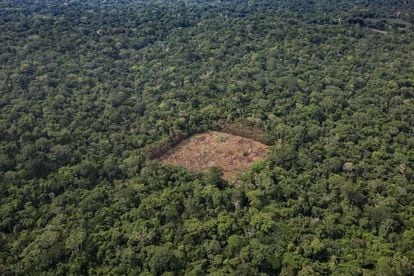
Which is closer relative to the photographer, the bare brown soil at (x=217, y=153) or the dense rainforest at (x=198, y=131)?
the dense rainforest at (x=198, y=131)

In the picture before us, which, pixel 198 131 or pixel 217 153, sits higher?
pixel 198 131

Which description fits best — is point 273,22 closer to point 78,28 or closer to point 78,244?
point 78,28

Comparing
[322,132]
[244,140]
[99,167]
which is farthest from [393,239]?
[99,167]

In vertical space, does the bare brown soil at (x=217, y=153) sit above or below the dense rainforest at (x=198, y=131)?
below

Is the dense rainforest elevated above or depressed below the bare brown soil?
above

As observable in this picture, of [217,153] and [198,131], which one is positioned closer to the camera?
[217,153]
